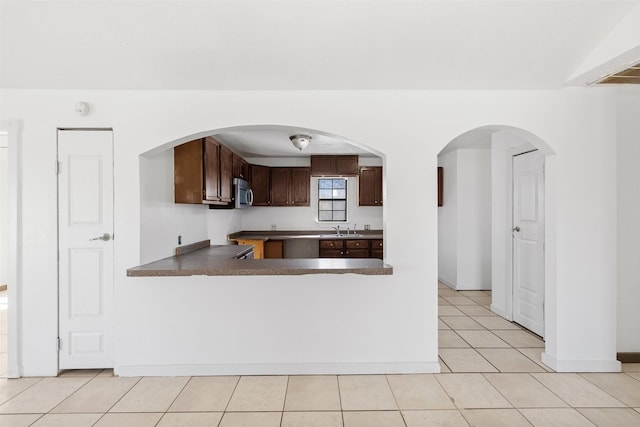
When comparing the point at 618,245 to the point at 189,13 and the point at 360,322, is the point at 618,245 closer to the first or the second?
the point at 360,322

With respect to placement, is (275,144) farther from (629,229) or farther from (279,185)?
(629,229)

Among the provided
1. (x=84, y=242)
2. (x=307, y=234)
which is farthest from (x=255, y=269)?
(x=307, y=234)

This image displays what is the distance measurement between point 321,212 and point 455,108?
3.90 meters

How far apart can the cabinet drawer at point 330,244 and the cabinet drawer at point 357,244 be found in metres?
0.14

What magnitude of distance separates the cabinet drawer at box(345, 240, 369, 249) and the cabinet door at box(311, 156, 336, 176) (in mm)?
1241

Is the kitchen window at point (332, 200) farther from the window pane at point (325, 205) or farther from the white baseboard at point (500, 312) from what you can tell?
the white baseboard at point (500, 312)

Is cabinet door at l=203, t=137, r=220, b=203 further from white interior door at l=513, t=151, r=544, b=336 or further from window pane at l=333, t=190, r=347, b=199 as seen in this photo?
white interior door at l=513, t=151, r=544, b=336

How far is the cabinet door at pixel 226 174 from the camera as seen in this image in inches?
157

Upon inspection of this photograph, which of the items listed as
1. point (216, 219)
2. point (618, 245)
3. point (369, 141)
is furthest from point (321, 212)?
point (618, 245)

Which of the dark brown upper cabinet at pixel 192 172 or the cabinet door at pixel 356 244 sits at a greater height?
the dark brown upper cabinet at pixel 192 172

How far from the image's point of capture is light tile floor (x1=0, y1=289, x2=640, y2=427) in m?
2.11

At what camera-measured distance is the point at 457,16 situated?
2.02 meters

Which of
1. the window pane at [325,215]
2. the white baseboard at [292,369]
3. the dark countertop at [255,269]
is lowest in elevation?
the white baseboard at [292,369]

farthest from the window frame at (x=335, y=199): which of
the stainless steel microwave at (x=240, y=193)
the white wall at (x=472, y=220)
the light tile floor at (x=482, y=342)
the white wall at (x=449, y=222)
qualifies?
the light tile floor at (x=482, y=342)
